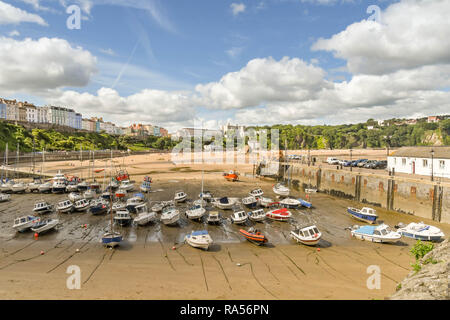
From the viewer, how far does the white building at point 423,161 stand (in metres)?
33.6

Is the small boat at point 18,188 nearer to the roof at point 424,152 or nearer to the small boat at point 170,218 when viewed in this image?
the small boat at point 170,218

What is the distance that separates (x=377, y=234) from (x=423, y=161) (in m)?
21.0

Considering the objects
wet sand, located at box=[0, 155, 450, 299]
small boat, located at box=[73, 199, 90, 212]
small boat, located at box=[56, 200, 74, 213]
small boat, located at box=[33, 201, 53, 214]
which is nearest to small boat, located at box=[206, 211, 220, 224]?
wet sand, located at box=[0, 155, 450, 299]

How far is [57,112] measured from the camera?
178625 mm

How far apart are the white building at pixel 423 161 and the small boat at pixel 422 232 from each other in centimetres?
1112

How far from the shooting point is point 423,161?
3622cm

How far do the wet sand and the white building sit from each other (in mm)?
10170

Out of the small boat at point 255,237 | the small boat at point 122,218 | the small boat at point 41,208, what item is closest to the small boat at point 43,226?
the small boat at point 122,218

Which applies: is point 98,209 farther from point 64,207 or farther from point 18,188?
point 18,188

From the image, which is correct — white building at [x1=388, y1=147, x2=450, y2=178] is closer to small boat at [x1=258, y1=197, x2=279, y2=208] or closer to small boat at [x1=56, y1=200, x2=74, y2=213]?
small boat at [x1=258, y1=197, x2=279, y2=208]

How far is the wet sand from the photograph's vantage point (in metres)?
15.1

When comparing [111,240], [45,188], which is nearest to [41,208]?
[45,188]
